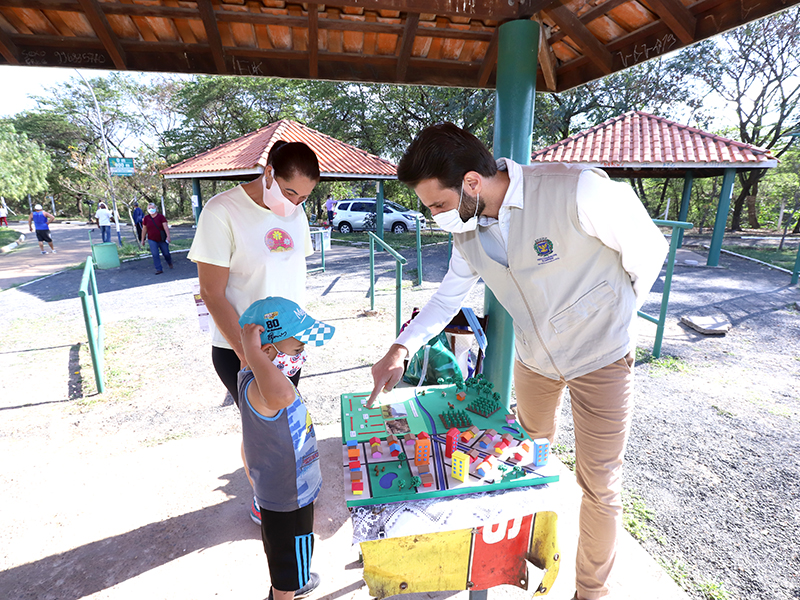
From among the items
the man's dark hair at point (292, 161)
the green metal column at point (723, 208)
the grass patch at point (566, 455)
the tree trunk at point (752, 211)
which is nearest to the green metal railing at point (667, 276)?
the grass patch at point (566, 455)

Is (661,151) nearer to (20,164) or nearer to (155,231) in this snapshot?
(155,231)

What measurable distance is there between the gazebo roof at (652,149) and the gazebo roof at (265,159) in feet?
16.8

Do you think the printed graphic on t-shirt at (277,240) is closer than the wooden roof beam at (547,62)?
Yes

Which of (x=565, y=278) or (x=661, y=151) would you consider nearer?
(x=565, y=278)

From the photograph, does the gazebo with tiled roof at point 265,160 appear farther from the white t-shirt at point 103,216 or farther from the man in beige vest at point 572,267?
the man in beige vest at point 572,267


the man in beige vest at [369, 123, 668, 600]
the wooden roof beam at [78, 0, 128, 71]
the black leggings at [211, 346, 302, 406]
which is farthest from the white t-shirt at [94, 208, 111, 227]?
the man in beige vest at [369, 123, 668, 600]

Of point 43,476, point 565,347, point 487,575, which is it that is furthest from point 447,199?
point 43,476

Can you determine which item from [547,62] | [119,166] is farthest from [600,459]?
[119,166]

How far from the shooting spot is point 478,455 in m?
1.78

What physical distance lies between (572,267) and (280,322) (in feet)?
3.71

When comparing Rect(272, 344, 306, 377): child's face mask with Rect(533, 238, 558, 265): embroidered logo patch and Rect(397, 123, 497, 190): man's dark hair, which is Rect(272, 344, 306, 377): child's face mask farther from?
Rect(533, 238, 558, 265): embroidered logo patch

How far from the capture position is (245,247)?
7.02 ft

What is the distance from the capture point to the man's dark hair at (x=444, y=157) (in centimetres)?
161

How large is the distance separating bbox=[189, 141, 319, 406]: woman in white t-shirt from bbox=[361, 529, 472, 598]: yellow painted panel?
1.02m
